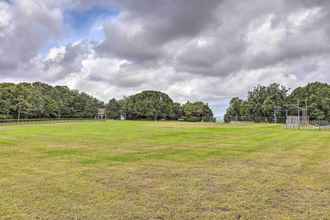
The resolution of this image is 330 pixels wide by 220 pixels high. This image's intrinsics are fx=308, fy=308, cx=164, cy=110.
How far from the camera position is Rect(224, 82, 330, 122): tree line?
81125mm

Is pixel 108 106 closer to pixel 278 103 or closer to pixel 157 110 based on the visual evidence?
pixel 157 110

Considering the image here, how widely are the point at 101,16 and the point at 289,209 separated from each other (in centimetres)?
1900

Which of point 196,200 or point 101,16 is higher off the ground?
point 101,16

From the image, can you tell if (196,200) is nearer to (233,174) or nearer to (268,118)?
(233,174)

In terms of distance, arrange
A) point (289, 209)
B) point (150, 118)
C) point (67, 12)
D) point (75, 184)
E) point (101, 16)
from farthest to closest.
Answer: point (150, 118) → point (67, 12) → point (101, 16) → point (75, 184) → point (289, 209)

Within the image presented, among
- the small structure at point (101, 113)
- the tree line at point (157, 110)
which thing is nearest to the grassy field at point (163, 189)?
the small structure at point (101, 113)

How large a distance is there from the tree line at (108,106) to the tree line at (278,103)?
33.5 ft

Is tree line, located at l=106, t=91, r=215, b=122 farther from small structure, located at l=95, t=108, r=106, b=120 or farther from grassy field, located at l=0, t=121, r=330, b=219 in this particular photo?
grassy field, located at l=0, t=121, r=330, b=219

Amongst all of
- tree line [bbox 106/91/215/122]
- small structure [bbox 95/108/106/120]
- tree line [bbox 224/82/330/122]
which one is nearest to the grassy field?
tree line [bbox 224/82/330/122]

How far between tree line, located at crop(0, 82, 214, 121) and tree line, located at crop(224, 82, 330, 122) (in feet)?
33.5

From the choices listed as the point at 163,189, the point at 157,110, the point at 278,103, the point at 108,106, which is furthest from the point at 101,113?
the point at 163,189

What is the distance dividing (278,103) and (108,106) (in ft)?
196

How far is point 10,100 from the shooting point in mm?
75812

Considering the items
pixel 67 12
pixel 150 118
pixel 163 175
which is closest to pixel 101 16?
pixel 67 12
